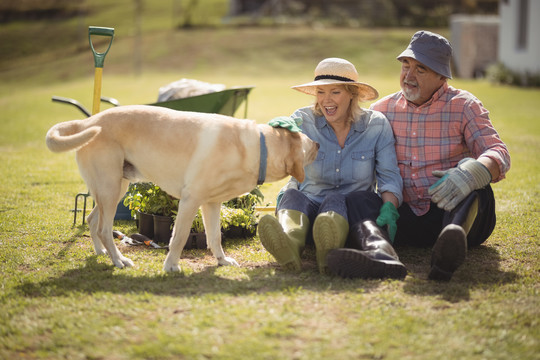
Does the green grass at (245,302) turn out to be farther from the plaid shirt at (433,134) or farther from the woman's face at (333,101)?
the woman's face at (333,101)

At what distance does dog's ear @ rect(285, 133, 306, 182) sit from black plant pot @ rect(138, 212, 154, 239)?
5.73 ft

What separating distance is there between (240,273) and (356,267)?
0.90 m

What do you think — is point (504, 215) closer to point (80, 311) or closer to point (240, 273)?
point (240, 273)

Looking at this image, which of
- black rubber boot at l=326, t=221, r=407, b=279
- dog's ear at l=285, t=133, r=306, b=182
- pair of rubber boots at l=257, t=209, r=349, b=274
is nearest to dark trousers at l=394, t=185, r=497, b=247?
black rubber boot at l=326, t=221, r=407, b=279

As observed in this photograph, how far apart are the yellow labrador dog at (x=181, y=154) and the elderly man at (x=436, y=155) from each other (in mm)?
851

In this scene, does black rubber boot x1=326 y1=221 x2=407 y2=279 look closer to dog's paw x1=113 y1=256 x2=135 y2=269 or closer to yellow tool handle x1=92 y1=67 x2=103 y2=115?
dog's paw x1=113 y1=256 x2=135 y2=269

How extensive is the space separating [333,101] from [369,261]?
1492 millimetres

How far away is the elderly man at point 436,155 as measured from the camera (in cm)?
424

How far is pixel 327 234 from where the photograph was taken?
414 cm

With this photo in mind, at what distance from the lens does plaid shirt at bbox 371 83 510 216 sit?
4738mm

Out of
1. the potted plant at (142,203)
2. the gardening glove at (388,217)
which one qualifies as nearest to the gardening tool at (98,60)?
the potted plant at (142,203)

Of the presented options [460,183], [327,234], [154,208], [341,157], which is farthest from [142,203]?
[460,183]

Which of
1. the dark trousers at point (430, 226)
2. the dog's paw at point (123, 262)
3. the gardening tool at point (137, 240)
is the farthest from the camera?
the gardening tool at point (137, 240)

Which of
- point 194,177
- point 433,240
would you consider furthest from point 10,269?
point 433,240
